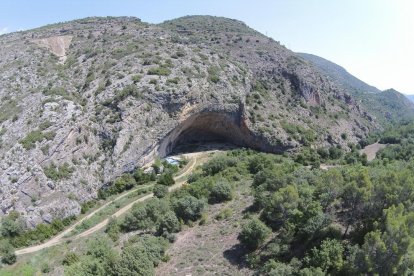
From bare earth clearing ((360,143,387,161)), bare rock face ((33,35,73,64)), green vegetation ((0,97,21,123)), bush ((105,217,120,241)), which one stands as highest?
bare rock face ((33,35,73,64))

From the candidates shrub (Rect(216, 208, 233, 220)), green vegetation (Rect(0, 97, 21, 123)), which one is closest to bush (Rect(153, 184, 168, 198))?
shrub (Rect(216, 208, 233, 220))

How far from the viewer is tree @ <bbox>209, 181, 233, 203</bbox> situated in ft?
173

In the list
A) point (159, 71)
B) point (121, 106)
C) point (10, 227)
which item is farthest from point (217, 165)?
point (10, 227)

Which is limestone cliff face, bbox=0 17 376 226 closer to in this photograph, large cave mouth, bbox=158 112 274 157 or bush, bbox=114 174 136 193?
large cave mouth, bbox=158 112 274 157

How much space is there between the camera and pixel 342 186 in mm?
38281

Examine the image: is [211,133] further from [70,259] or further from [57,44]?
[70,259]

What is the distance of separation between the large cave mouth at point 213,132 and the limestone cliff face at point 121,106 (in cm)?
29

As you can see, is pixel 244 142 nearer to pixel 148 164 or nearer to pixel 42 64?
pixel 148 164

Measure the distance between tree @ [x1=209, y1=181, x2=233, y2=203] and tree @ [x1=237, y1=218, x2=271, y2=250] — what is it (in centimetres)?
1331

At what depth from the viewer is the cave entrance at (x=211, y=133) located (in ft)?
296

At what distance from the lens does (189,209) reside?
48.1m

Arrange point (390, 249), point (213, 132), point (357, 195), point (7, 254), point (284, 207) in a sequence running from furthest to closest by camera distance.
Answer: point (213, 132)
point (7, 254)
point (284, 207)
point (357, 195)
point (390, 249)

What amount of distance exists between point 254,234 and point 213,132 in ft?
200

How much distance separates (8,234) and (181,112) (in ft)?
145
